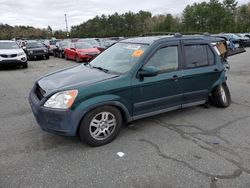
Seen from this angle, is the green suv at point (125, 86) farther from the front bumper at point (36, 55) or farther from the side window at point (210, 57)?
the front bumper at point (36, 55)

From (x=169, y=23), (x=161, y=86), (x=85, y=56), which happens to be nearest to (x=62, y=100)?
(x=161, y=86)

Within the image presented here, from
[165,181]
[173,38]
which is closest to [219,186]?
[165,181]

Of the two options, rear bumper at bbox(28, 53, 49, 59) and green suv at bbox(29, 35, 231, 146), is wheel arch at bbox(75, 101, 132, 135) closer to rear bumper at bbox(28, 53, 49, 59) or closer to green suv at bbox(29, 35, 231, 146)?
green suv at bbox(29, 35, 231, 146)

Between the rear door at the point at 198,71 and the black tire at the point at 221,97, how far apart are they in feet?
1.09

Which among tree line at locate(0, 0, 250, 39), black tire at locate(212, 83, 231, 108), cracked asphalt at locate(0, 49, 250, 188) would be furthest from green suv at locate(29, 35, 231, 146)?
tree line at locate(0, 0, 250, 39)

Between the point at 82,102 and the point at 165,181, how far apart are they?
61.7 inches

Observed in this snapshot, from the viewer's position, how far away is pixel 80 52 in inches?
613

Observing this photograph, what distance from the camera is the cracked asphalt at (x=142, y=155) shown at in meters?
2.93

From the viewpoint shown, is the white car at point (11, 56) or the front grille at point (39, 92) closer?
the front grille at point (39, 92)

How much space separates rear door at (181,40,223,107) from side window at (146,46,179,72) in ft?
0.72

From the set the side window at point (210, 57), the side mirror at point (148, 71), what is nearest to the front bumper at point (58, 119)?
the side mirror at point (148, 71)

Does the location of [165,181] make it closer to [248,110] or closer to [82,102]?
[82,102]

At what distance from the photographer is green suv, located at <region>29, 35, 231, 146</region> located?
11.6 feet

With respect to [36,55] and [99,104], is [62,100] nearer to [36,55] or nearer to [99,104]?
[99,104]
